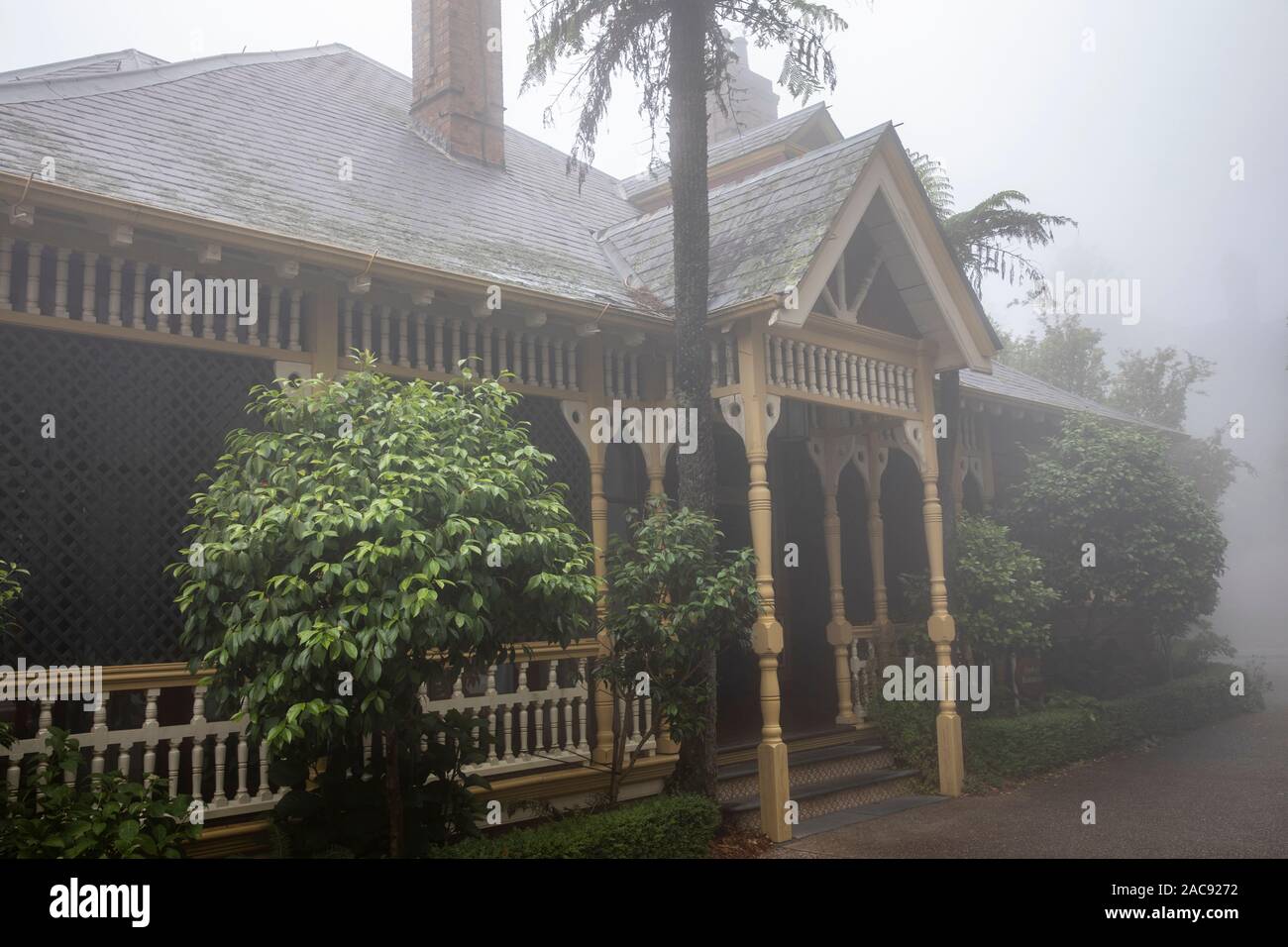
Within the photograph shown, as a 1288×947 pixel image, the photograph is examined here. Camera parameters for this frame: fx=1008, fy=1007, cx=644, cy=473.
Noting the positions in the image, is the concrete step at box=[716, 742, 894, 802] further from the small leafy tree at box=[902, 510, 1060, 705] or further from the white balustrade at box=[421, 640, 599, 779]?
the small leafy tree at box=[902, 510, 1060, 705]

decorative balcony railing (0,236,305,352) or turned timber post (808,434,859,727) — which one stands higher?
decorative balcony railing (0,236,305,352)

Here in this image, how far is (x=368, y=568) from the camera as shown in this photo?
518 centimetres

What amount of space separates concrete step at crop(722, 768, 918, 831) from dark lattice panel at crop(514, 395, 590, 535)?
2.77 meters

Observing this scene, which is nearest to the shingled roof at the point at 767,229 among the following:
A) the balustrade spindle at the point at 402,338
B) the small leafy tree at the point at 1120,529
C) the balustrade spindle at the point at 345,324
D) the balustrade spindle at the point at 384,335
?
the balustrade spindle at the point at 402,338

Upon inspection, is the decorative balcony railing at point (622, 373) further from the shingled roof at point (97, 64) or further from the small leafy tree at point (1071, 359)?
the small leafy tree at point (1071, 359)

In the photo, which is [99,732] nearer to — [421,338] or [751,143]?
[421,338]

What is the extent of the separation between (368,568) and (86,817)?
1717mm

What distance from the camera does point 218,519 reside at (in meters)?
5.68

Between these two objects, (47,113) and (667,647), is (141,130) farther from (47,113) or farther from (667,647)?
(667,647)

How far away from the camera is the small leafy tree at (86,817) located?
15.0ft

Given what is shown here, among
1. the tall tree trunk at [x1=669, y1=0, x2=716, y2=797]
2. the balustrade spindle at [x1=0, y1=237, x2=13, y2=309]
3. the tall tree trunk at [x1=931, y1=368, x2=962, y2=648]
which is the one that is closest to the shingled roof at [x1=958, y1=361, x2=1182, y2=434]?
the tall tree trunk at [x1=931, y1=368, x2=962, y2=648]

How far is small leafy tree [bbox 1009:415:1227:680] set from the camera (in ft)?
43.5

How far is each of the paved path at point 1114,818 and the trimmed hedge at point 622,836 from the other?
87cm

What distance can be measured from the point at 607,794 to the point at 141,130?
21.5ft
